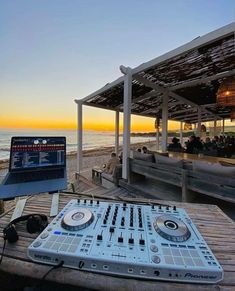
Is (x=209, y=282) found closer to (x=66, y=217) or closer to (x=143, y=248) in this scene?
(x=143, y=248)

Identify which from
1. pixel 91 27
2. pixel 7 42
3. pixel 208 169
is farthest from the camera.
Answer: pixel 7 42

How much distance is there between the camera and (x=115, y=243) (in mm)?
693

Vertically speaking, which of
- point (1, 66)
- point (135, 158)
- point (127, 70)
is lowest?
point (135, 158)

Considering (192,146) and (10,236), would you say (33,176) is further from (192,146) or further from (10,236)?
(192,146)

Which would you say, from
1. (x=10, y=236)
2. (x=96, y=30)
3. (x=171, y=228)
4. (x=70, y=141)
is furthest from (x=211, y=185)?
(x=70, y=141)

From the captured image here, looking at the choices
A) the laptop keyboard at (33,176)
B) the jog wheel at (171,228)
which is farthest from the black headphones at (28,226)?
the laptop keyboard at (33,176)

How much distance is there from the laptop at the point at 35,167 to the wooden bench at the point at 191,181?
5.91 ft

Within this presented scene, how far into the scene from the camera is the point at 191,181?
2.77 metres

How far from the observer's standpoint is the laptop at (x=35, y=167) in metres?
1.58

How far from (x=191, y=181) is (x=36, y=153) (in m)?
2.12

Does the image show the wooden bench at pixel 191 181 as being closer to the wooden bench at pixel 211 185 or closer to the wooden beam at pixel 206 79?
the wooden bench at pixel 211 185

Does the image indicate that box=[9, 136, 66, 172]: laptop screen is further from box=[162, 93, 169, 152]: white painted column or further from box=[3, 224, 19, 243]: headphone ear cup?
box=[162, 93, 169, 152]: white painted column

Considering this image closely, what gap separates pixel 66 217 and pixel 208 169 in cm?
226

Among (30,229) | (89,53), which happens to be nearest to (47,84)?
(89,53)
